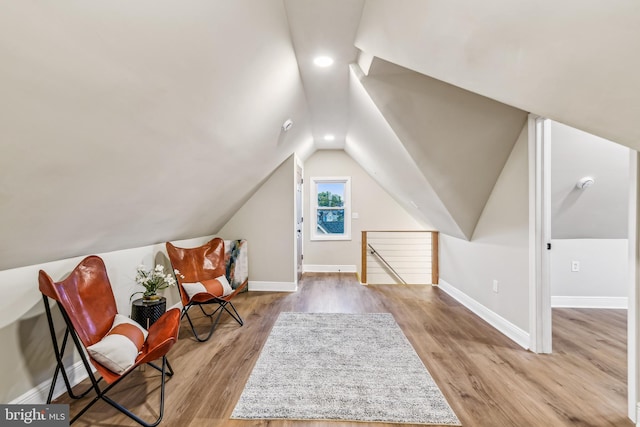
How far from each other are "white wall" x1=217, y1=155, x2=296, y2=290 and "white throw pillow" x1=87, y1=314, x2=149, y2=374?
2.56 metres

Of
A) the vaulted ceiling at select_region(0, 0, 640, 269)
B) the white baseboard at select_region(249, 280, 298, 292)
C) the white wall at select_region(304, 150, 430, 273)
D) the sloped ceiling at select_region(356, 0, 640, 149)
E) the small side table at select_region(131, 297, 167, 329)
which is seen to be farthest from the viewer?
the white wall at select_region(304, 150, 430, 273)

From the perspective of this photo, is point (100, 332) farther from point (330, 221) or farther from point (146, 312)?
point (330, 221)

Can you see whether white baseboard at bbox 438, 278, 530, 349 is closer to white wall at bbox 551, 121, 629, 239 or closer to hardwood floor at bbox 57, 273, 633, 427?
hardwood floor at bbox 57, 273, 633, 427

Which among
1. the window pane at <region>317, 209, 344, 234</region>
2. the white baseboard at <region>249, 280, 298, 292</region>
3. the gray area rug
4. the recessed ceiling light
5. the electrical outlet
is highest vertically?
the recessed ceiling light

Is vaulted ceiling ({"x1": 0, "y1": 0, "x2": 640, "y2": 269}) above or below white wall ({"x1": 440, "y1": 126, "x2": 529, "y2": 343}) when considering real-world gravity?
above

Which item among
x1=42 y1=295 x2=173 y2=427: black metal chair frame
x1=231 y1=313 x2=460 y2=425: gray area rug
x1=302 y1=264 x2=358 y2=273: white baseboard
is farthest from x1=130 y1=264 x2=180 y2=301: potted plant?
x1=302 y1=264 x2=358 y2=273: white baseboard

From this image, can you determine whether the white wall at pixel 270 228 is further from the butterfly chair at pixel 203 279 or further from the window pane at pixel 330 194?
the window pane at pixel 330 194

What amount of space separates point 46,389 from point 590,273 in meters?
5.42

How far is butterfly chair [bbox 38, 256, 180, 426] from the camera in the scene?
59.4 inches

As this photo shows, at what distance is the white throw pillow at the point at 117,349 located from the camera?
1.52 metres

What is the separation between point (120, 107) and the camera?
1323 mm

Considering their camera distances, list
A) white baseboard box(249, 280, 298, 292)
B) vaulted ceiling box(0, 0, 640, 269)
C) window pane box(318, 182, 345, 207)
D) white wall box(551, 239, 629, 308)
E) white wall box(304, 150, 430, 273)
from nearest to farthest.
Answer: vaulted ceiling box(0, 0, 640, 269), white wall box(551, 239, 629, 308), white baseboard box(249, 280, 298, 292), white wall box(304, 150, 430, 273), window pane box(318, 182, 345, 207)

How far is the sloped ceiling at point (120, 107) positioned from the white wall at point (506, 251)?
7.58 feet

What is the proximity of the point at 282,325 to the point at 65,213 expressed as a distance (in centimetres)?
210
